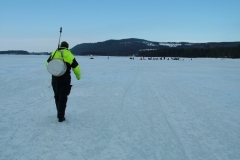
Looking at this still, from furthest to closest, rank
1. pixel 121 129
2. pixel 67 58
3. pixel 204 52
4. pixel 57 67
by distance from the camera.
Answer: pixel 204 52, pixel 67 58, pixel 57 67, pixel 121 129

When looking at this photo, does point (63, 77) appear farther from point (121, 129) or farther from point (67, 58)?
point (121, 129)

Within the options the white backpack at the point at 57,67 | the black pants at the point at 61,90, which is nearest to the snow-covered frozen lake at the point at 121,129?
the black pants at the point at 61,90

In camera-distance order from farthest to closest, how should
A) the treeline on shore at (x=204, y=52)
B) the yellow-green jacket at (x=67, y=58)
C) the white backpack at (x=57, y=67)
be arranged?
the treeline on shore at (x=204, y=52)
the yellow-green jacket at (x=67, y=58)
the white backpack at (x=57, y=67)

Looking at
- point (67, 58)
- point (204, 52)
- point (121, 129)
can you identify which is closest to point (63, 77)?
point (67, 58)

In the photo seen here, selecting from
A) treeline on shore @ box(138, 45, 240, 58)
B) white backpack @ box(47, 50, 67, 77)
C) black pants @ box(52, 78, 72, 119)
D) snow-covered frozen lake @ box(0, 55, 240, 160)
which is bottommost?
snow-covered frozen lake @ box(0, 55, 240, 160)

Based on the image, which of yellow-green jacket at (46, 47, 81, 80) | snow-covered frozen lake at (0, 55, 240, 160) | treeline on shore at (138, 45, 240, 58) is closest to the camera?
snow-covered frozen lake at (0, 55, 240, 160)

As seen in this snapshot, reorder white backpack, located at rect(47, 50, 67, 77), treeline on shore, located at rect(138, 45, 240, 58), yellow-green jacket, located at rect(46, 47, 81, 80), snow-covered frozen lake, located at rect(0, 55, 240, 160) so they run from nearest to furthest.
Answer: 1. snow-covered frozen lake, located at rect(0, 55, 240, 160)
2. white backpack, located at rect(47, 50, 67, 77)
3. yellow-green jacket, located at rect(46, 47, 81, 80)
4. treeline on shore, located at rect(138, 45, 240, 58)

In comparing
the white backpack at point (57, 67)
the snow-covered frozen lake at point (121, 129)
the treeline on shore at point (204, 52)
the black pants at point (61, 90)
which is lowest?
the snow-covered frozen lake at point (121, 129)

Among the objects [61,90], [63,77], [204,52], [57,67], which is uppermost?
[204,52]

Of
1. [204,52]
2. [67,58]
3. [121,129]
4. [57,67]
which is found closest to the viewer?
[121,129]

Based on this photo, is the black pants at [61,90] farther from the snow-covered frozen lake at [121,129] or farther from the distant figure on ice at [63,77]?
the snow-covered frozen lake at [121,129]

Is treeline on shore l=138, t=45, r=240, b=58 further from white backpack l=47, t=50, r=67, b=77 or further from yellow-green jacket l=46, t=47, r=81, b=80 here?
white backpack l=47, t=50, r=67, b=77

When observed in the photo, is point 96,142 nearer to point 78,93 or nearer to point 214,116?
point 214,116

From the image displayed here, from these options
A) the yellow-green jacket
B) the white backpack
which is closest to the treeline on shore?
the yellow-green jacket
